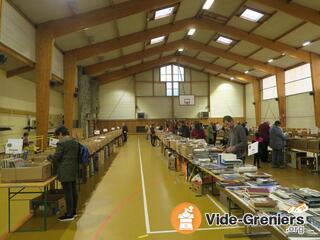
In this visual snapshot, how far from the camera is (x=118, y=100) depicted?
1112 inches

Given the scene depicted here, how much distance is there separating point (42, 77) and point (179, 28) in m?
7.83

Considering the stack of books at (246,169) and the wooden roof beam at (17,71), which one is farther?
the wooden roof beam at (17,71)

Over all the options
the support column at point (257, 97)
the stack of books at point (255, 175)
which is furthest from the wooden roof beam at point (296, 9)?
the support column at point (257, 97)

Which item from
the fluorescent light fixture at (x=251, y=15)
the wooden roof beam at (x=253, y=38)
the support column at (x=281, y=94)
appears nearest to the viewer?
the fluorescent light fixture at (x=251, y=15)

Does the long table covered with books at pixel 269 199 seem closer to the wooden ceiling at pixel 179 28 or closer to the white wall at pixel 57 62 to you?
the wooden ceiling at pixel 179 28

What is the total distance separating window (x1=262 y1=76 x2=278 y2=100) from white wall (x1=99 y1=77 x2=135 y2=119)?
37.7ft

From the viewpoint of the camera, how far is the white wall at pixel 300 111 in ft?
61.3

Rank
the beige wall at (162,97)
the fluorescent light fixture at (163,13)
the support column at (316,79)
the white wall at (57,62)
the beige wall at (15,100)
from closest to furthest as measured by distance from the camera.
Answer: the beige wall at (15,100) → the white wall at (57,62) → the fluorescent light fixture at (163,13) → the support column at (316,79) → the beige wall at (162,97)

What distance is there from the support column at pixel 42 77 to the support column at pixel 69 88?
11.5ft

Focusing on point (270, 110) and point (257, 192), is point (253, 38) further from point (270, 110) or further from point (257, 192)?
point (257, 192)

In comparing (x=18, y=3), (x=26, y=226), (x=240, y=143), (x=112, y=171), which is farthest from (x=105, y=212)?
(x=18, y=3)

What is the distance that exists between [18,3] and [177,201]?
7.57 meters

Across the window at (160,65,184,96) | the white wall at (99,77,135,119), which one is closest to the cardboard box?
the white wall at (99,77,135,119)

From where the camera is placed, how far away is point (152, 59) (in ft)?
81.6
